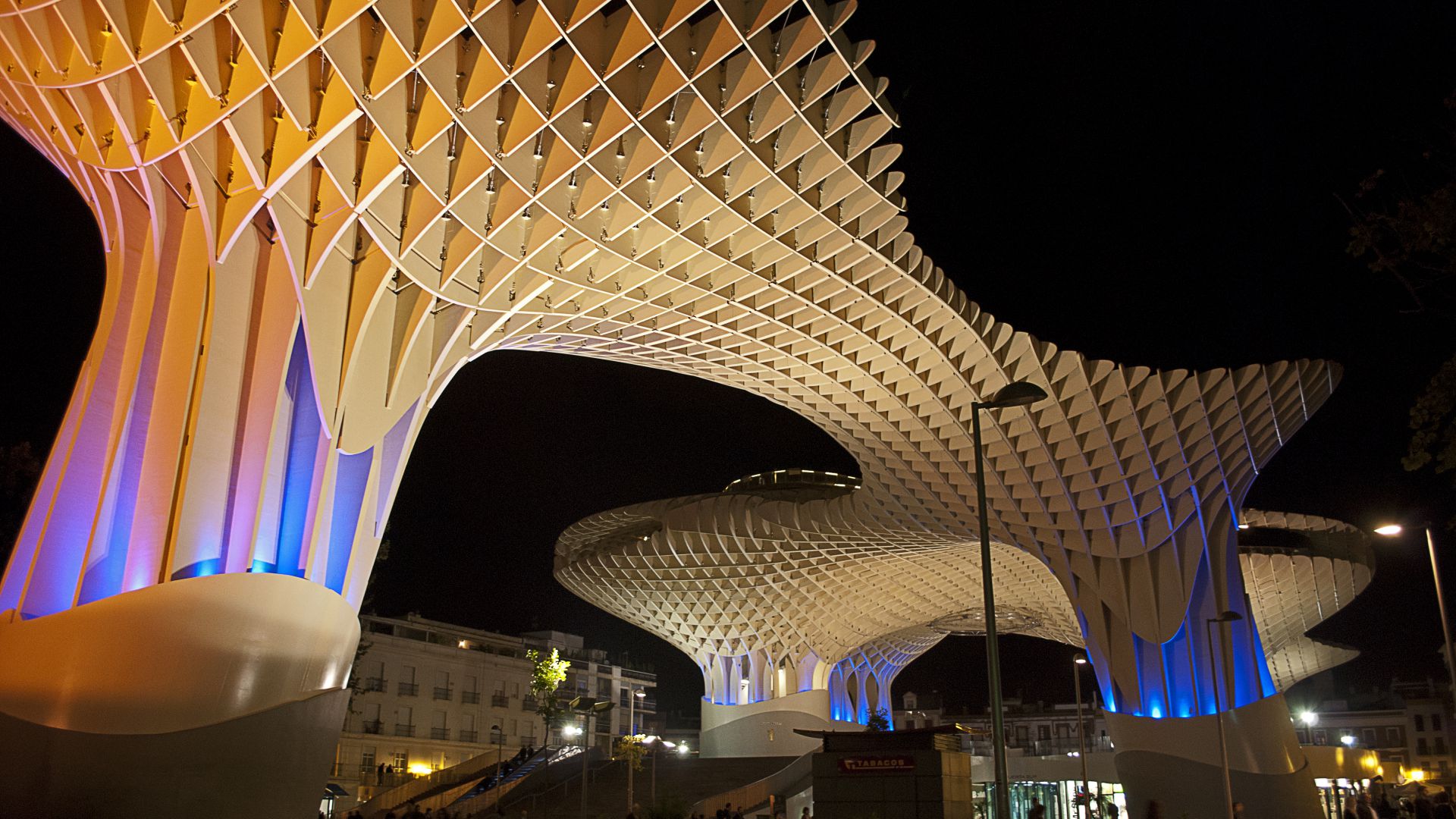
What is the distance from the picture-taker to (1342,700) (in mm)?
107938

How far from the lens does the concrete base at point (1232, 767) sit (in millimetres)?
30203

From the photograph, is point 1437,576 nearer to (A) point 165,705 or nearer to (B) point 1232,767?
(B) point 1232,767

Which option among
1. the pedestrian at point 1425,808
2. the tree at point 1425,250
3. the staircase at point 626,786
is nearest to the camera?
the tree at point 1425,250

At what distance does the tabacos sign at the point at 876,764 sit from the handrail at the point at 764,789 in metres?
21.8

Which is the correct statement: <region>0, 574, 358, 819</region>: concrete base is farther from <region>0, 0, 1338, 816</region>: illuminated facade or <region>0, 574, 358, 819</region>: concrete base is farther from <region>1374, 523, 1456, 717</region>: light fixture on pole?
<region>1374, 523, 1456, 717</region>: light fixture on pole

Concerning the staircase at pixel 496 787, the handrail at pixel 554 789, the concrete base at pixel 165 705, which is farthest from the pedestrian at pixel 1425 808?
the handrail at pixel 554 789

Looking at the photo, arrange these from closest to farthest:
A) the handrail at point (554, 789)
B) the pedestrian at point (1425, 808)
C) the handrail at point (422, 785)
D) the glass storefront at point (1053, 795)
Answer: the pedestrian at point (1425, 808), the handrail at point (554, 789), the handrail at point (422, 785), the glass storefront at point (1053, 795)

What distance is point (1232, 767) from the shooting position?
3072 centimetres

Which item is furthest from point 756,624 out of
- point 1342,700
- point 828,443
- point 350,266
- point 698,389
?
point 1342,700

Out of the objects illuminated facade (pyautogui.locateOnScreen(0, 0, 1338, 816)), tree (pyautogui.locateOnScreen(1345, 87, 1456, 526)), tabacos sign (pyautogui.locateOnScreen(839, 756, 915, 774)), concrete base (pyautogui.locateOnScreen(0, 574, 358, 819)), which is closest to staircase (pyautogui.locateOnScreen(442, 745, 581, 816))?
tabacos sign (pyautogui.locateOnScreen(839, 756, 915, 774))

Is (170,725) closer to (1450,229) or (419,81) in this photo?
(419,81)

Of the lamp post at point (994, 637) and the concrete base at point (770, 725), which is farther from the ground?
the lamp post at point (994, 637)

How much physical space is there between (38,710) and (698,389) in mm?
37258

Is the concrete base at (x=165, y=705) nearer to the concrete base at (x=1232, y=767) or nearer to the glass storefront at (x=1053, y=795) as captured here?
the concrete base at (x=1232, y=767)
